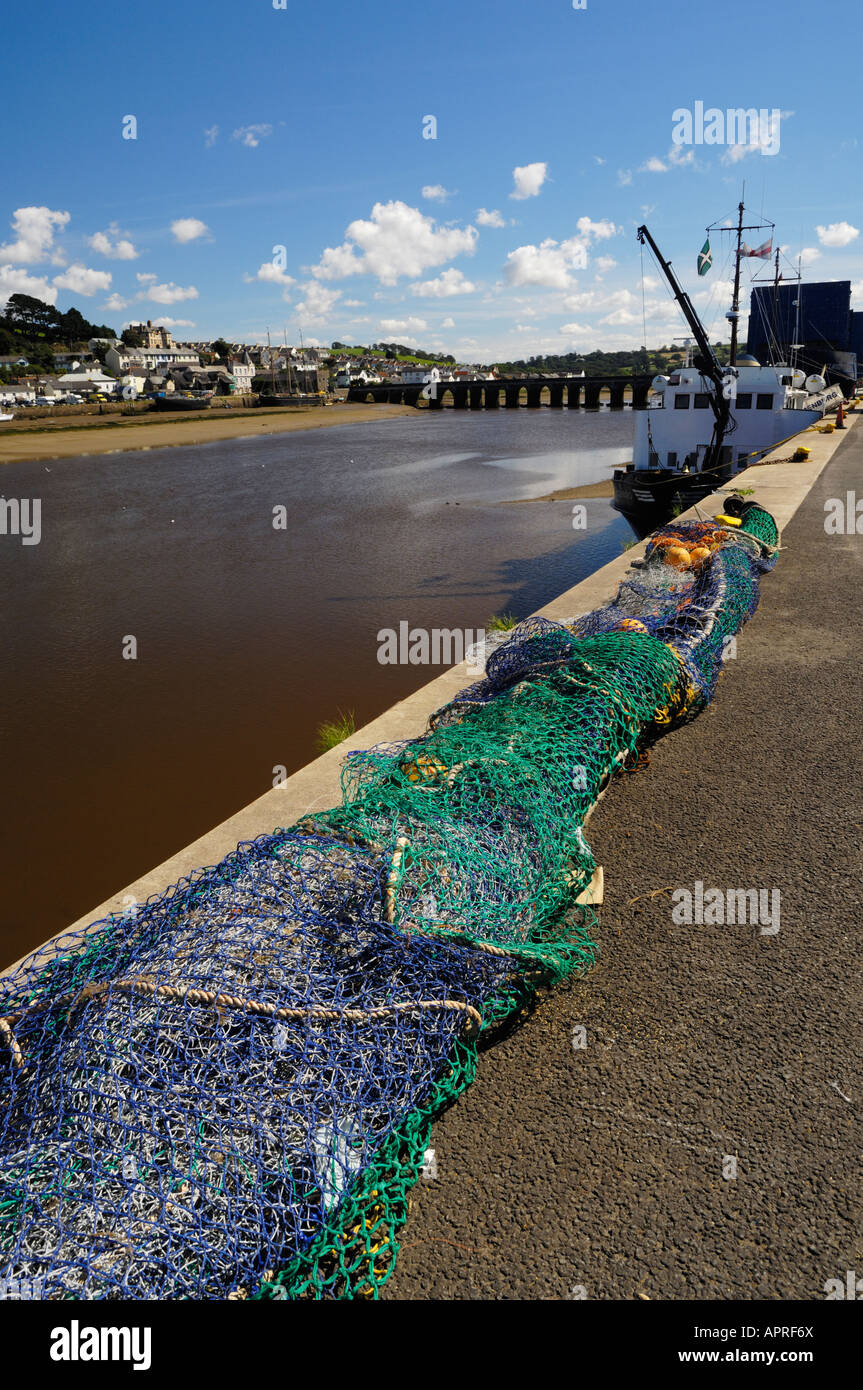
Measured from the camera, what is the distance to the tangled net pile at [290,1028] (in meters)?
2.31

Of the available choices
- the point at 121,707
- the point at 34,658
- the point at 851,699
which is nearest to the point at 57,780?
the point at 121,707

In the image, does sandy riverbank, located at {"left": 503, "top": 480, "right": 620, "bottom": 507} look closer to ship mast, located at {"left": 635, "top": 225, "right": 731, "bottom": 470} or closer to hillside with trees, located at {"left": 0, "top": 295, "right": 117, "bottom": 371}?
ship mast, located at {"left": 635, "top": 225, "right": 731, "bottom": 470}

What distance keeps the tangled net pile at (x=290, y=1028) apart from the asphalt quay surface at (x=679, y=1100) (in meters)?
0.18

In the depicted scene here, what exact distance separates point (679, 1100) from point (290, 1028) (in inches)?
54.6

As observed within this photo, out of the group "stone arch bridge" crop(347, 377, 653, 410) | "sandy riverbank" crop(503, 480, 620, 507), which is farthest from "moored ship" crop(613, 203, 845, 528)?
"stone arch bridge" crop(347, 377, 653, 410)

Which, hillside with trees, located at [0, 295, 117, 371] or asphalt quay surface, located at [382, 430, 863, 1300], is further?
hillside with trees, located at [0, 295, 117, 371]

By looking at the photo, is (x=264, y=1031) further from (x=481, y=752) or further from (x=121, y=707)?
(x=121, y=707)

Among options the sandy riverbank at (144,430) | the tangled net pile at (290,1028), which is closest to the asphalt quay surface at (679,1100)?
the tangled net pile at (290,1028)

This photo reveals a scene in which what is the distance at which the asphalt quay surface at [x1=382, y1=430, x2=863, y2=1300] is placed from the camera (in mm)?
2486

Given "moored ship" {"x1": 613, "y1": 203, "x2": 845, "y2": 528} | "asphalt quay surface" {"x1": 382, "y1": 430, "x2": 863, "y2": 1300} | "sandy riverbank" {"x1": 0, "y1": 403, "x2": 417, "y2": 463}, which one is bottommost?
"asphalt quay surface" {"x1": 382, "y1": 430, "x2": 863, "y2": 1300}

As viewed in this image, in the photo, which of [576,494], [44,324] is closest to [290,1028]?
[576,494]

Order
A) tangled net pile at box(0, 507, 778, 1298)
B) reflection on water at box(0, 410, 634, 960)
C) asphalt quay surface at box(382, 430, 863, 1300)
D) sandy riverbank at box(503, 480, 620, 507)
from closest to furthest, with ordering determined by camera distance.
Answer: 1. tangled net pile at box(0, 507, 778, 1298)
2. asphalt quay surface at box(382, 430, 863, 1300)
3. reflection on water at box(0, 410, 634, 960)
4. sandy riverbank at box(503, 480, 620, 507)

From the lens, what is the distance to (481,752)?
423 cm

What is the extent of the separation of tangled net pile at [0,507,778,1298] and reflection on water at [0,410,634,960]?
3940 mm
